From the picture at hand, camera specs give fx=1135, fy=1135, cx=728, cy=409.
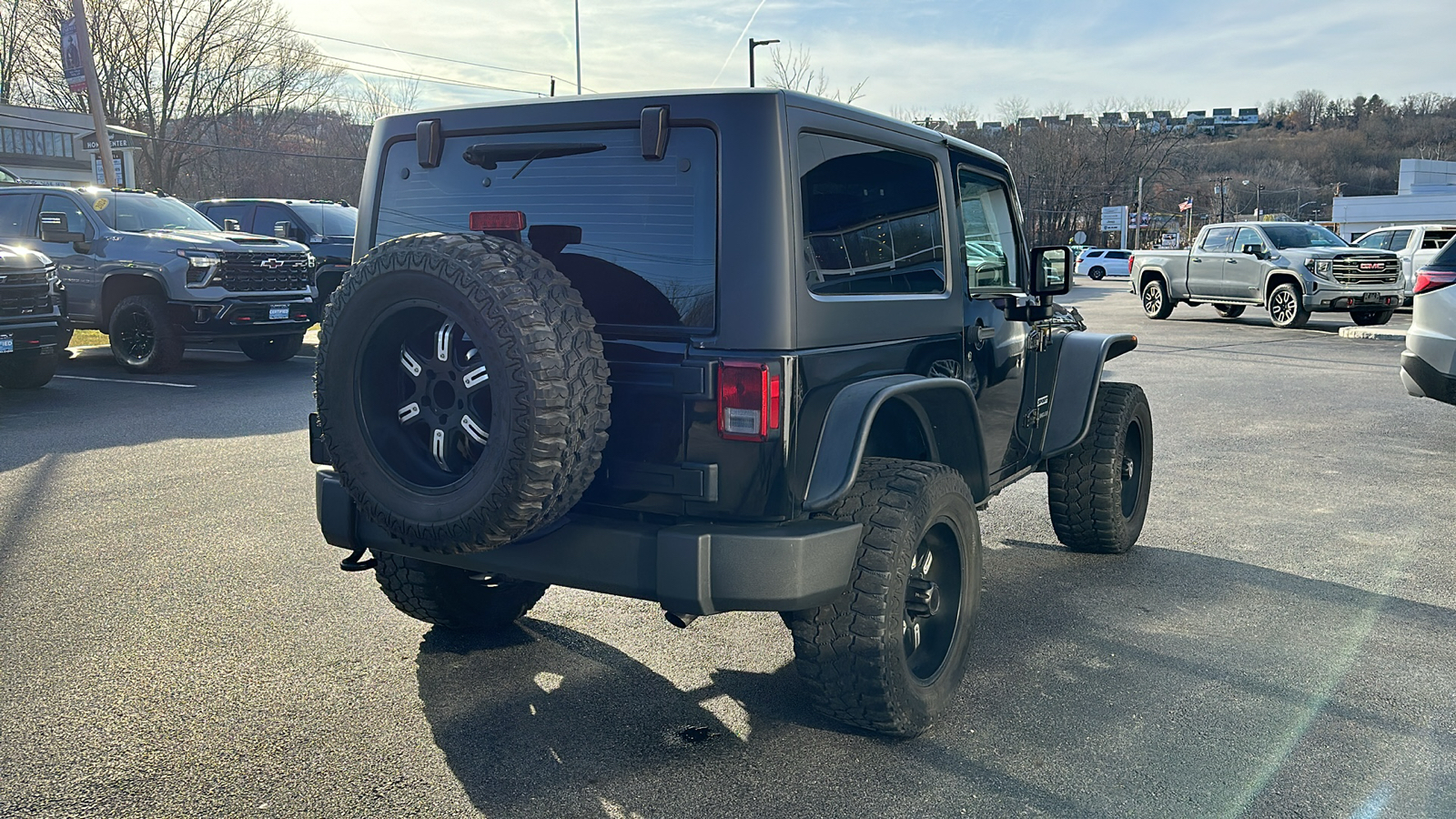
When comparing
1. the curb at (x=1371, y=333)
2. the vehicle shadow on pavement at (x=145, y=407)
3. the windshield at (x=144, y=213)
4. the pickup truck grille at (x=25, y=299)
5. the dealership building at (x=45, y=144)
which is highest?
the dealership building at (x=45, y=144)

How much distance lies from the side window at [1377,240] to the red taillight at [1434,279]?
17703mm

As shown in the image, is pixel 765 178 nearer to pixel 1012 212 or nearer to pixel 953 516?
pixel 953 516

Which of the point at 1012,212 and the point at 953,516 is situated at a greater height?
the point at 1012,212

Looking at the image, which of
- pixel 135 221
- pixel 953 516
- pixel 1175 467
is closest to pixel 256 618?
pixel 953 516

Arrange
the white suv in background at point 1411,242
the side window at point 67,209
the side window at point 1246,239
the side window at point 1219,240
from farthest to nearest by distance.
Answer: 1. the white suv in background at point 1411,242
2. the side window at point 1219,240
3. the side window at point 1246,239
4. the side window at point 67,209

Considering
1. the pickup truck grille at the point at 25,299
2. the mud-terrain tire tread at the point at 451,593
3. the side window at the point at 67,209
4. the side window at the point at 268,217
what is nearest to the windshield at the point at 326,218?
the side window at the point at 268,217

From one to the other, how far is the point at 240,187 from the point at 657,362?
6900 cm

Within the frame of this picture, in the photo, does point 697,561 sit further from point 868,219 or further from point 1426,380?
point 1426,380

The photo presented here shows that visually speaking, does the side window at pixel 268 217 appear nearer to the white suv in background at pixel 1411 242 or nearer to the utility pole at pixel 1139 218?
the white suv in background at pixel 1411 242

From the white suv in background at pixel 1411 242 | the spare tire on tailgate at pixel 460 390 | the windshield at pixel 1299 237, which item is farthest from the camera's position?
the white suv in background at pixel 1411 242

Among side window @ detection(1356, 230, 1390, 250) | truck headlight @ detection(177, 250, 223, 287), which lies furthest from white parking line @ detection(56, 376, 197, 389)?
Result: side window @ detection(1356, 230, 1390, 250)

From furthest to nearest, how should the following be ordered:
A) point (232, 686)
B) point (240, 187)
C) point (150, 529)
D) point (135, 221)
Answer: point (240, 187) < point (135, 221) < point (150, 529) < point (232, 686)

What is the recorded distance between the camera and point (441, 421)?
3213 millimetres

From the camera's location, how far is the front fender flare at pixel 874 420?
320cm
